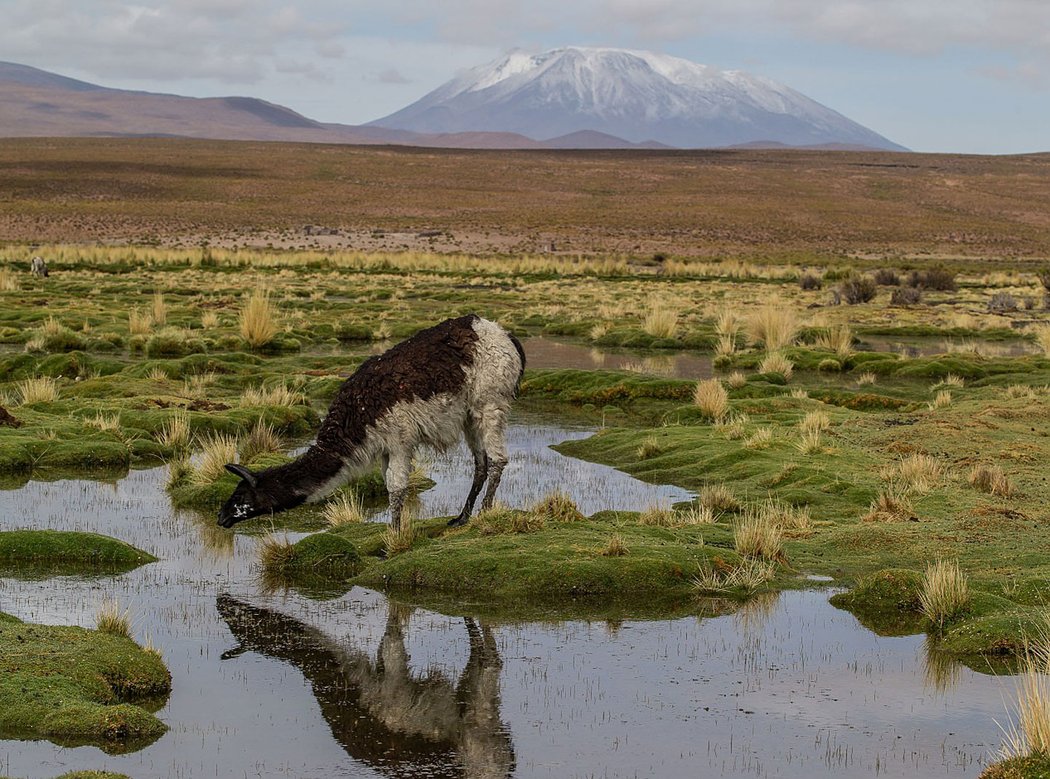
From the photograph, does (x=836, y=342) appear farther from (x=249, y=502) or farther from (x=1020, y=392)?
(x=249, y=502)

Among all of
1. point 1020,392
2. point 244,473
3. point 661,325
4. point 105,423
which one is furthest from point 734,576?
point 661,325

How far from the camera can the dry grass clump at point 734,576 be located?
11.3 meters

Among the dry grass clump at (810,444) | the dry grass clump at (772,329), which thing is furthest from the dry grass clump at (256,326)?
the dry grass clump at (810,444)

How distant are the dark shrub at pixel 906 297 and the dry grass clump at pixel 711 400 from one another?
72.7ft

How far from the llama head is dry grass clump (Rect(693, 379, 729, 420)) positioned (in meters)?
9.41

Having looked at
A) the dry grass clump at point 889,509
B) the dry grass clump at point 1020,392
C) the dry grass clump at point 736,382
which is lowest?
the dry grass clump at point 736,382

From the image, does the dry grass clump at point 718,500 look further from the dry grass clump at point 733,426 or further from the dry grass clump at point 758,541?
the dry grass clump at point 733,426

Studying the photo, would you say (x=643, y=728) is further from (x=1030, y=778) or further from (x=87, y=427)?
(x=87, y=427)

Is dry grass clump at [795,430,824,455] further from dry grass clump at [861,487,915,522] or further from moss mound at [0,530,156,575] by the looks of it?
moss mound at [0,530,156,575]

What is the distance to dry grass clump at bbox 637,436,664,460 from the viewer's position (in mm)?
17844

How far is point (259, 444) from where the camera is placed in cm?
1722

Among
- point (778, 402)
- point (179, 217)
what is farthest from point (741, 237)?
point (778, 402)

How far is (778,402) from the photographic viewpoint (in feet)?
70.6

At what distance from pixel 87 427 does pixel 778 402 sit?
10.8 metres
